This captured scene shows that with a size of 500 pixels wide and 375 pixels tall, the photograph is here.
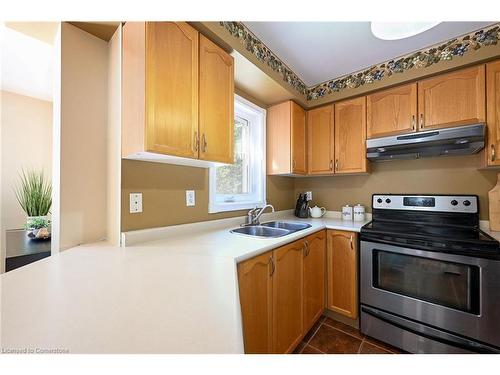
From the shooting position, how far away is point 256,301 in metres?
1.13

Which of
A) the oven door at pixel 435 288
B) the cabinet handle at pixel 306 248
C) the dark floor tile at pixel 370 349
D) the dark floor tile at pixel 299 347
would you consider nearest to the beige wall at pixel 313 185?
the cabinet handle at pixel 306 248

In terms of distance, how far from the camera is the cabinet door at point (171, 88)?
1.03 meters

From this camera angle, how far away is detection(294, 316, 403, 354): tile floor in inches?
60.4

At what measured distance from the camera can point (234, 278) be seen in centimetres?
74

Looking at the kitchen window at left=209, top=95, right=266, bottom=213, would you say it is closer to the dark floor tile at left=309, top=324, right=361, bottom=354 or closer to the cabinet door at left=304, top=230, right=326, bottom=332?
the cabinet door at left=304, top=230, right=326, bottom=332

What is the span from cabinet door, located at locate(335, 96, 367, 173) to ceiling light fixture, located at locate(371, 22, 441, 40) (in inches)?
37.1

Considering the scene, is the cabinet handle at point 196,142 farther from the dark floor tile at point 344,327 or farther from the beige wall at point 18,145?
the beige wall at point 18,145

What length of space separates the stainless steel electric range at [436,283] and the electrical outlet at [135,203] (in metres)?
1.66

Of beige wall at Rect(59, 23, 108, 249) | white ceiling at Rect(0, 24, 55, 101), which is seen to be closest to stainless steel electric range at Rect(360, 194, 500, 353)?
beige wall at Rect(59, 23, 108, 249)

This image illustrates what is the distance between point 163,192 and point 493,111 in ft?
7.92
